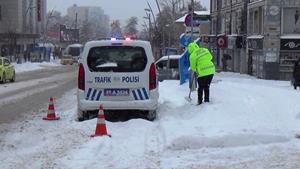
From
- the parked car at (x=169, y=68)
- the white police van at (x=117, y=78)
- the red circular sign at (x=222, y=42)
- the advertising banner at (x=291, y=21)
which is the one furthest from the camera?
the red circular sign at (x=222, y=42)

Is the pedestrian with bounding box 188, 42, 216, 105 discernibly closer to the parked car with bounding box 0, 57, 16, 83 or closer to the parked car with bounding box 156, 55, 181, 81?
the parked car with bounding box 156, 55, 181, 81

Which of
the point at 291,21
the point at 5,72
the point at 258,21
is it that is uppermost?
the point at 258,21

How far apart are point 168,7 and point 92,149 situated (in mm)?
68364

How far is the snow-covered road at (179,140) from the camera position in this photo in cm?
885

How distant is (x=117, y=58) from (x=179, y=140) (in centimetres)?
368

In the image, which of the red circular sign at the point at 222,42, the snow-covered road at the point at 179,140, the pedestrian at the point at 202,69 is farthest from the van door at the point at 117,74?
the red circular sign at the point at 222,42

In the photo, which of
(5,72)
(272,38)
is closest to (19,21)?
(272,38)

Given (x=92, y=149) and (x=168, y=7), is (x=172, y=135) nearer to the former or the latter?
(x=92, y=149)

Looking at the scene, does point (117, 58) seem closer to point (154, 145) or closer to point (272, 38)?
point (154, 145)

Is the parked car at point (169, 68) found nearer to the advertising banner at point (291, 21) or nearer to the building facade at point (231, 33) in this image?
the advertising banner at point (291, 21)

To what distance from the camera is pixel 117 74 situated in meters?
13.2

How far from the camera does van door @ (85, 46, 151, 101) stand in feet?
43.3

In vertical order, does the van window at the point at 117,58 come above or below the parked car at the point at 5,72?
above

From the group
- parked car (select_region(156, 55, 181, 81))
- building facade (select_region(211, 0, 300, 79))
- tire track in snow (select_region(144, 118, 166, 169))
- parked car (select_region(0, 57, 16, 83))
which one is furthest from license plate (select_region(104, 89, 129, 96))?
building facade (select_region(211, 0, 300, 79))
